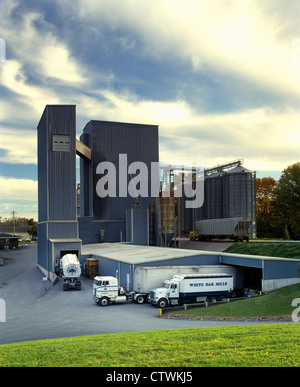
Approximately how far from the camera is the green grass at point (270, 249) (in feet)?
140

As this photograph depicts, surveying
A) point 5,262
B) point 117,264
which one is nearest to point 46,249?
point 117,264

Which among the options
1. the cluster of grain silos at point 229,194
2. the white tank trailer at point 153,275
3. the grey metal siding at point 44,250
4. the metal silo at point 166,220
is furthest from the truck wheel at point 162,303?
the cluster of grain silos at point 229,194

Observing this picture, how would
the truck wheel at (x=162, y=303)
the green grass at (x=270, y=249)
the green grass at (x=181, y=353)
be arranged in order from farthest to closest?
1. the green grass at (x=270, y=249)
2. the truck wheel at (x=162, y=303)
3. the green grass at (x=181, y=353)

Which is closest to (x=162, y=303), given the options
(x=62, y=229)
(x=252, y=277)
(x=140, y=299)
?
(x=140, y=299)

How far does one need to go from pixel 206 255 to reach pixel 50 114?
31.9m

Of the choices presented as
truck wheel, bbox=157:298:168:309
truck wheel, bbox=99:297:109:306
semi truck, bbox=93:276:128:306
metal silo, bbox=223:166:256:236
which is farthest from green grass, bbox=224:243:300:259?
metal silo, bbox=223:166:256:236

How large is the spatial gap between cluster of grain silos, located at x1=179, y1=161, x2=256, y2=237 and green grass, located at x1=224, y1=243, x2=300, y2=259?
87.4 ft

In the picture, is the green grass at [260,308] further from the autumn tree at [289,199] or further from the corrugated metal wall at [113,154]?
the autumn tree at [289,199]

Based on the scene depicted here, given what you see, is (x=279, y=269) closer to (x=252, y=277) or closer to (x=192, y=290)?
(x=252, y=277)

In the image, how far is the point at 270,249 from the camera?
48.3 metres

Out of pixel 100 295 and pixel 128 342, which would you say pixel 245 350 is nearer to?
pixel 128 342

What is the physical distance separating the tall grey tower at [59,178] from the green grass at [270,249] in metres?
23.5

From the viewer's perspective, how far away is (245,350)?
11242 mm

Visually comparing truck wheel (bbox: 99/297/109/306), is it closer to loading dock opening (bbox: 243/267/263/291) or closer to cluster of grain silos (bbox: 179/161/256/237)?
loading dock opening (bbox: 243/267/263/291)
